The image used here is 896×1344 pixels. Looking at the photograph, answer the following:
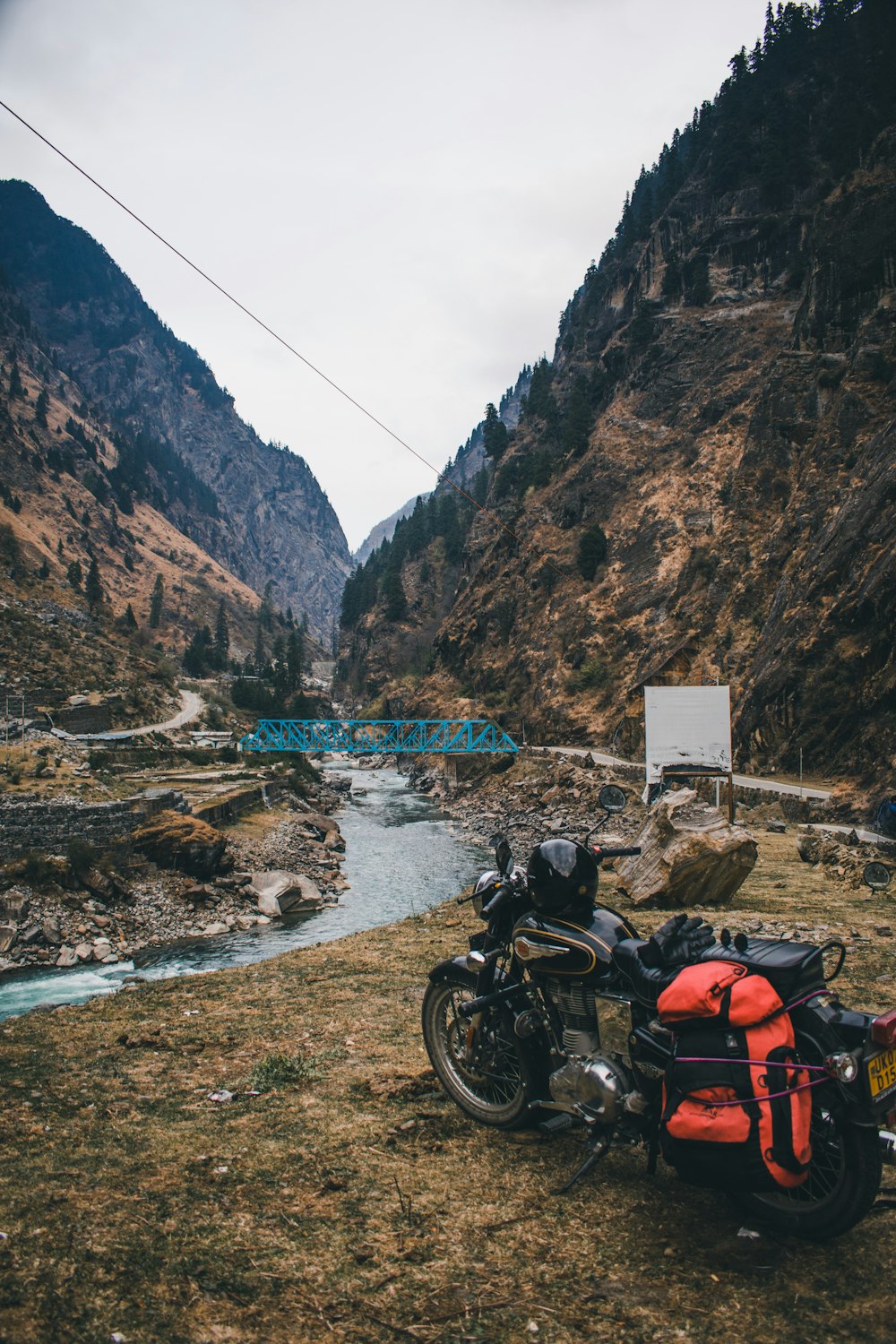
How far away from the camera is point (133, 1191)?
3.85 metres

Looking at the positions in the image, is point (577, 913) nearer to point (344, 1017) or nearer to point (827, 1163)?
point (827, 1163)

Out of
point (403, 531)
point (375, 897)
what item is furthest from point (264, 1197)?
point (403, 531)

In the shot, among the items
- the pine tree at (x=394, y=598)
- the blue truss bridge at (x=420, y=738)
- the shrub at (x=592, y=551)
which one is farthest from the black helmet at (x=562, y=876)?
the pine tree at (x=394, y=598)

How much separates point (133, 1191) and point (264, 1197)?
654mm

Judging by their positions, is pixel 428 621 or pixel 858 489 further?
pixel 428 621

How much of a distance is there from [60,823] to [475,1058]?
2241cm

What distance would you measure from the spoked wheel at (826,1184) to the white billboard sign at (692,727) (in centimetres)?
1977

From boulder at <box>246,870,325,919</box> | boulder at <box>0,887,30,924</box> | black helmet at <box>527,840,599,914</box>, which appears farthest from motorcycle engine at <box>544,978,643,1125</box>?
boulder at <box>246,870,325,919</box>

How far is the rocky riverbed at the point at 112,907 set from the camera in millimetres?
18703

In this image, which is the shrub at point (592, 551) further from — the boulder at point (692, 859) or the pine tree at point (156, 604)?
the pine tree at point (156, 604)

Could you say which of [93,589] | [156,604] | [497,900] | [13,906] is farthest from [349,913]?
[156,604]

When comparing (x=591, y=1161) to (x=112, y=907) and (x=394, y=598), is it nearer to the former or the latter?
(x=112, y=907)

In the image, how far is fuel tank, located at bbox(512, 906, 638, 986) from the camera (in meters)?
3.88

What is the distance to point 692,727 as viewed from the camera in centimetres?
2275
